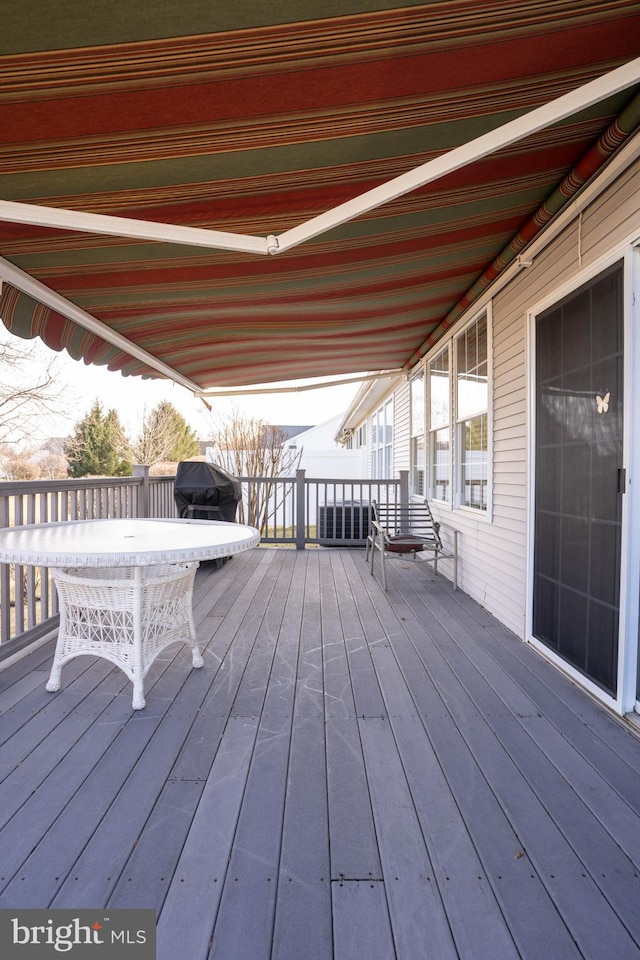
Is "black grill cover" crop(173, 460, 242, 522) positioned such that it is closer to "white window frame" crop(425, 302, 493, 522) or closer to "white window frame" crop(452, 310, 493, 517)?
"white window frame" crop(425, 302, 493, 522)

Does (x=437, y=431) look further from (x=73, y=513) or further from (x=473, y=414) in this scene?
(x=73, y=513)

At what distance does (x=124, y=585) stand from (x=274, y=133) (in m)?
2.07

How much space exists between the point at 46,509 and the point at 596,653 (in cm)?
368

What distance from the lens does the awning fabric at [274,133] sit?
4.81 ft

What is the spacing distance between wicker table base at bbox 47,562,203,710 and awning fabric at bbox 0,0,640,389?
147 cm

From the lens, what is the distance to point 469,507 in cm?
488

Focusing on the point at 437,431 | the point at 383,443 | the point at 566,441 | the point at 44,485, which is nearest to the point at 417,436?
the point at 437,431

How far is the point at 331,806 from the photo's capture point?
5.83ft

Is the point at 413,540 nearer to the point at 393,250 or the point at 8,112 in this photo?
the point at 393,250

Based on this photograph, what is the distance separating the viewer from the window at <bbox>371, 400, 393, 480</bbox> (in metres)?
10.2

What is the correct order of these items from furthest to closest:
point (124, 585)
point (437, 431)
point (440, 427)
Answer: point (437, 431) → point (440, 427) → point (124, 585)

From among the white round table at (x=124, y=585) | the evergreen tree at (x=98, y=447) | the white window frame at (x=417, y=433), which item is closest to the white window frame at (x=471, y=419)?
the white window frame at (x=417, y=433)

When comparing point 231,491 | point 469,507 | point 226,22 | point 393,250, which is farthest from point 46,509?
point 469,507

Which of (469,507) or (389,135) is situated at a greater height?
(389,135)
